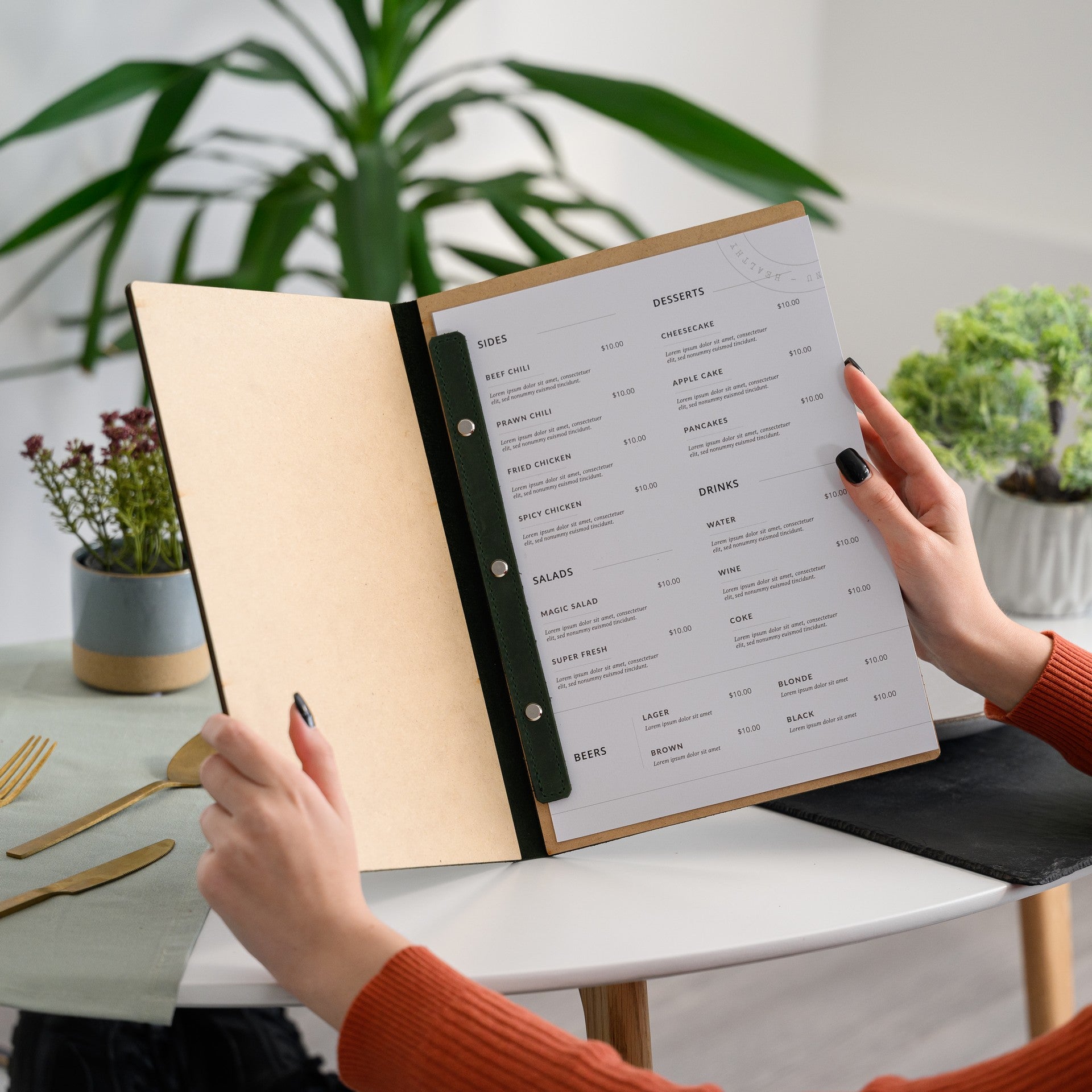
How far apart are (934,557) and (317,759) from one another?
0.41 m

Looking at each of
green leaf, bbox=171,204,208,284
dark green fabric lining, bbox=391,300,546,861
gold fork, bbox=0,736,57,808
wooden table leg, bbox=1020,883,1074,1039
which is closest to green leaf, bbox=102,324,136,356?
green leaf, bbox=171,204,208,284

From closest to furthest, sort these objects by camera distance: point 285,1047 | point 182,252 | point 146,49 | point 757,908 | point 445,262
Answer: point 757,908 < point 285,1047 < point 182,252 < point 146,49 < point 445,262

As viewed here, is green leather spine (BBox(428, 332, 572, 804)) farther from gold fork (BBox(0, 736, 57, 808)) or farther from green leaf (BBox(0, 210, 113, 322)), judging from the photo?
green leaf (BBox(0, 210, 113, 322))

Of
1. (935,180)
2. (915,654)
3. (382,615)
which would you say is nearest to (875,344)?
(935,180)

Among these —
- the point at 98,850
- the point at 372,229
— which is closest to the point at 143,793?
the point at 98,850

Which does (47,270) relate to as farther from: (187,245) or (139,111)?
(139,111)

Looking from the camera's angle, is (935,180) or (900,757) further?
(935,180)

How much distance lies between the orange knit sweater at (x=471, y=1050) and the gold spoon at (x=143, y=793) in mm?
228

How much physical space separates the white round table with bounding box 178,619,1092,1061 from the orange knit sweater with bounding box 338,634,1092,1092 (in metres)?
0.04

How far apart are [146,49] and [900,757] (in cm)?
164

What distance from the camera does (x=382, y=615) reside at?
26.2 inches

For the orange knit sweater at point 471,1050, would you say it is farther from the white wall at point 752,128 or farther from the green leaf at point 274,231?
the white wall at point 752,128

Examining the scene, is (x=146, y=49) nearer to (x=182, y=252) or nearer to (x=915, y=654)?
(x=182, y=252)

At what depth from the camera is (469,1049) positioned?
0.54m
